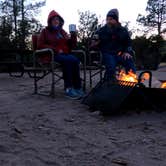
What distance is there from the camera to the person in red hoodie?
5.27 metres

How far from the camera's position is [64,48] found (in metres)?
5.60

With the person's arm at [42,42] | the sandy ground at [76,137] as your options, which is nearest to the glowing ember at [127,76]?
the sandy ground at [76,137]

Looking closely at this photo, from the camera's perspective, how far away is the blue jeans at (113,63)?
5.25 m

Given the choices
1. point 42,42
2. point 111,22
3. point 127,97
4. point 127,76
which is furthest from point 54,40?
point 127,97

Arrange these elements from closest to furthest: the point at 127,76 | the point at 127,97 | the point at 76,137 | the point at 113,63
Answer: the point at 76,137, the point at 127,97, the point at 127,76, the point at 113,63

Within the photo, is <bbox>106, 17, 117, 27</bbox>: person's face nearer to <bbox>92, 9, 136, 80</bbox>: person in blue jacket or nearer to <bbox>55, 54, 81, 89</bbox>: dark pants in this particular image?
<bbox>92, 9, 136, 80</bbox>: person in blue jacket

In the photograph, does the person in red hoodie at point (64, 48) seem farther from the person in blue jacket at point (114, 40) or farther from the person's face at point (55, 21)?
the person in blue jacket at point (114, 40)

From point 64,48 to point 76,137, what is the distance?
2.67m

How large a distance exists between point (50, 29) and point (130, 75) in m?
1.36

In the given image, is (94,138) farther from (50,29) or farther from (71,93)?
(50,29)

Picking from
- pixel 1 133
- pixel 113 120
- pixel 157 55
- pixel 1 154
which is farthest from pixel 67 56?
pixel 157 55

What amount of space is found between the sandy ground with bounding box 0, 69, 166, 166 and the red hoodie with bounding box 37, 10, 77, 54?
121cm

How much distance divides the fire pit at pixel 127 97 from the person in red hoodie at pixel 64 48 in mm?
1019

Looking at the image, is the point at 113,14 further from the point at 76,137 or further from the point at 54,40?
the point at 76,137
